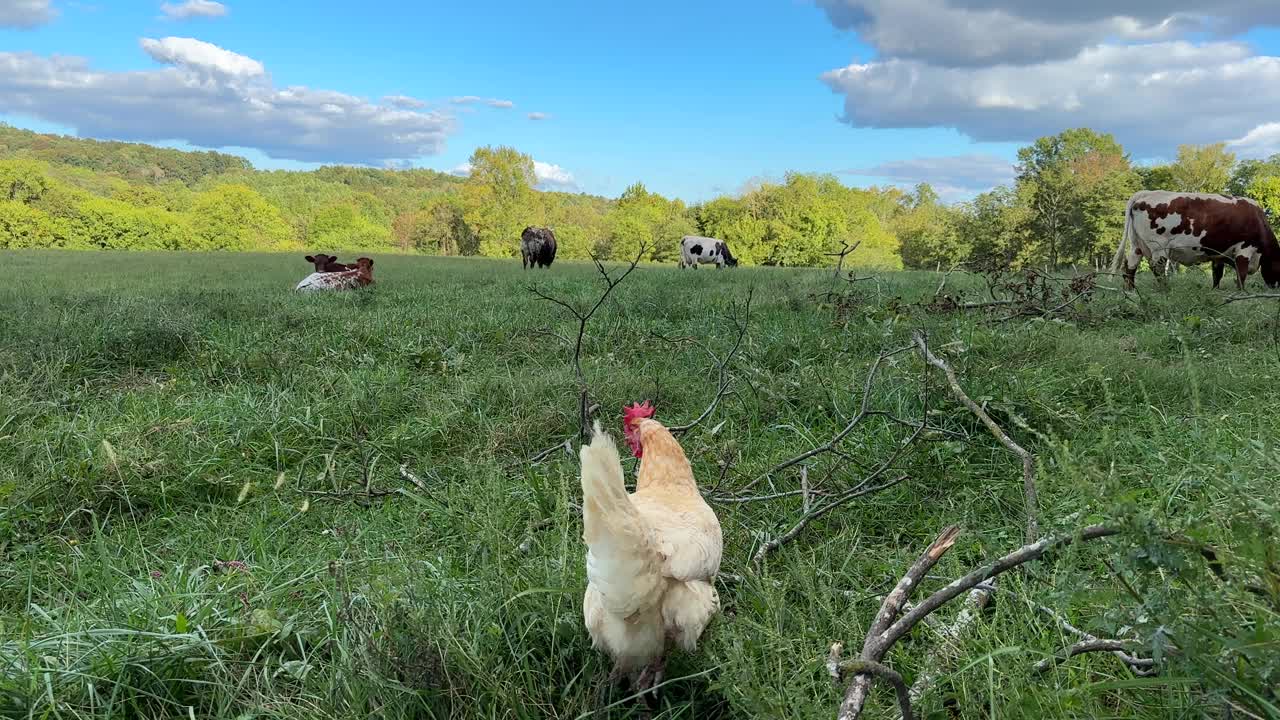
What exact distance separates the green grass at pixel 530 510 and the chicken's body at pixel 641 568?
0.36 ft

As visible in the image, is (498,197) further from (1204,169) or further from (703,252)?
(1204,169)

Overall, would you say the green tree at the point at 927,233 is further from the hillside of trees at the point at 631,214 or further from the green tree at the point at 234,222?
the green tree at the point at 234,222

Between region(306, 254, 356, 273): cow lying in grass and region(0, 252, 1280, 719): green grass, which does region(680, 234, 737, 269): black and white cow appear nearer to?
region(306, 254, 356, 273): cow lying in grass

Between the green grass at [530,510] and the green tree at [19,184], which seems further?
the green tree at [19,184]

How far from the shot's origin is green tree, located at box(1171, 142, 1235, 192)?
3778cm

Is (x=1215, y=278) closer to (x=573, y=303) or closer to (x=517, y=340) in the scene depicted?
(x=573, y=303)

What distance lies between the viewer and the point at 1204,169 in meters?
38.2

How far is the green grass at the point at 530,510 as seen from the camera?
4.67ft

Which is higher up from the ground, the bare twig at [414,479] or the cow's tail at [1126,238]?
the cow's tail at [1126,238]

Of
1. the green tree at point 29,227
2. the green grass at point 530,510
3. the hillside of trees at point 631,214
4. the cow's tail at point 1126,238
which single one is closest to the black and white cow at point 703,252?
the hillside of trees at point 631,214

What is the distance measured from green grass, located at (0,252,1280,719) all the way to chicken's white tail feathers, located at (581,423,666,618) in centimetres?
25

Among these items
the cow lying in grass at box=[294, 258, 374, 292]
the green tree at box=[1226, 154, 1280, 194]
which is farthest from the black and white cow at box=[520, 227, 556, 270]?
the green tree at box=[1226, 154, 1280, 194]

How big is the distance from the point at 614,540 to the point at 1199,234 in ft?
42.4

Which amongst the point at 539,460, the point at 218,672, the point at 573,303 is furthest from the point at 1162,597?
the point at 573,303
